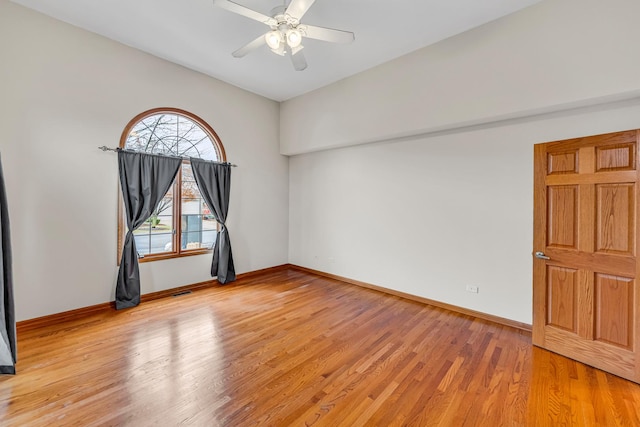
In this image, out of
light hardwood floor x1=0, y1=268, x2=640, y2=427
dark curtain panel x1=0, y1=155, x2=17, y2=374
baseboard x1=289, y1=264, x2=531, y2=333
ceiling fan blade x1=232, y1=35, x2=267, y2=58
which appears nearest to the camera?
Answer: light hardwood floor x1=0, y1=268, x2=640, y2=427

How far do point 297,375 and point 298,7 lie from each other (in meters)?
3.01

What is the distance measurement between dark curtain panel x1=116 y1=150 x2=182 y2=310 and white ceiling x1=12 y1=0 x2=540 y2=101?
1.47 metres

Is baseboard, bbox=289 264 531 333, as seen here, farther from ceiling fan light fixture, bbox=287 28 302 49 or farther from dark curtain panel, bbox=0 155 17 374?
dark curtain panel, bbox=0 155 17 374

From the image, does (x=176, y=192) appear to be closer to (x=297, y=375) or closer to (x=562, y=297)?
(x=297, y=375)

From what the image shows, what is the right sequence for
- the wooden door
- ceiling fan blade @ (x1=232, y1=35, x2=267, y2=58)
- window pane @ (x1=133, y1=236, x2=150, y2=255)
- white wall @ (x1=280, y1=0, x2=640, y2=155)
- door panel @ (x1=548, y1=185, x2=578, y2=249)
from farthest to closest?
window pane @ (x1=133, y1=236, x2=150, y2=255), ceiling fan blade @ (x1=232, y1=35, x2=267, y2=58), door panel @ (x1=548, y1=185, x2=578, y2=249), white wall @ (x1=280, y1=0, x2=640, y2=155), the wooden door

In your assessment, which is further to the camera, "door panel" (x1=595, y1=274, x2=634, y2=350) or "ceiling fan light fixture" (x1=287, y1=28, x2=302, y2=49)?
"ceiling fan light fixture" (x1=287, y1=28, x2=302, y2=49)

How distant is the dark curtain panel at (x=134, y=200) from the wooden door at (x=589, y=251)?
4.58 meters

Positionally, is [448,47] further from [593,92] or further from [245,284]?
[245,284]

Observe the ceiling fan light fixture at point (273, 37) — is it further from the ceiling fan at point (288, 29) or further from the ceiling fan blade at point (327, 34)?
the ceiling fan blade at point (327, 34)

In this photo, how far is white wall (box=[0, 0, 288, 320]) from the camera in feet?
9.43

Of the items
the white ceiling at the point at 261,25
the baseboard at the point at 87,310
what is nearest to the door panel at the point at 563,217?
the white ceiling at the point at 261,25

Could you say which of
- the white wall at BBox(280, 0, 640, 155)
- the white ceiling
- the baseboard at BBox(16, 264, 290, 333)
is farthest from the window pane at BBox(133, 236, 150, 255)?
the white wall at BBox(280, 0, 640, 155)

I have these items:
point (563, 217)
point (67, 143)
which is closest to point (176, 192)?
point (67, 143)

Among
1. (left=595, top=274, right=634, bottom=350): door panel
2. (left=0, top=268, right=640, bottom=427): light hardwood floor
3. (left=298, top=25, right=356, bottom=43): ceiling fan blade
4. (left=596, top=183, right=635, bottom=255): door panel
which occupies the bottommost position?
(left=0, top=268, right=640, bottom=427): light hardwood floor
